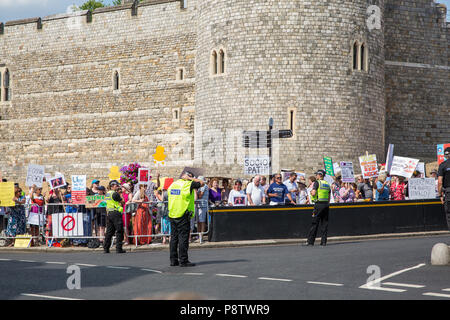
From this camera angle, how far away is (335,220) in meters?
18.0

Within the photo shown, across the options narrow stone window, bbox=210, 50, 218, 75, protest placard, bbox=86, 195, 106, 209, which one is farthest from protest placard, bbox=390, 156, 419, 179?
narrow stone window, bbox=210, 50, 218, 75

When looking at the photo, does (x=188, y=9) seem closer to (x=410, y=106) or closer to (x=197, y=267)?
(x=410, y=106)

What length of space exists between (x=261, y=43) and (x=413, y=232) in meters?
11.0

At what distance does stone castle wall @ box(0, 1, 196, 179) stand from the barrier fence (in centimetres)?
1628

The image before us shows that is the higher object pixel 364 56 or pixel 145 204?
pixel 364 56

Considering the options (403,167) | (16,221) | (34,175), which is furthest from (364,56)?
(16,221)

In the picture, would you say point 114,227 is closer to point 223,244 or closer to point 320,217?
point 223,244

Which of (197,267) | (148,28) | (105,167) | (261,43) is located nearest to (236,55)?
(261,43)

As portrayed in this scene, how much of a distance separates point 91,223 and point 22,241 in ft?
5.63

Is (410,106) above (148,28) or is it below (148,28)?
below

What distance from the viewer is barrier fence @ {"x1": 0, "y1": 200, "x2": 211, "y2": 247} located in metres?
16.7

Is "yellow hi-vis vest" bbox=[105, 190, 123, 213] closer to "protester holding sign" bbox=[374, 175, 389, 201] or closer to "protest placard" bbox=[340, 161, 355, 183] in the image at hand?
"protest placard" bbox=[340, 161, 355, 183]

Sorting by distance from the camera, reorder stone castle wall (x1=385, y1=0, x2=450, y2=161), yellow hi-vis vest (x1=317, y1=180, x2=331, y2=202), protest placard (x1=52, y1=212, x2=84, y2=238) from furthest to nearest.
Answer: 1. stone castle wall (x1=385, y1=0, x2=450, y2=161)
2. protest placard (x1=52, y1=212, x2=84, y2=238)
3. yellow hi-vis vest (x1=317, y1=180, x2=331, y2=202)

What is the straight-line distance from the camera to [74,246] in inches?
669
